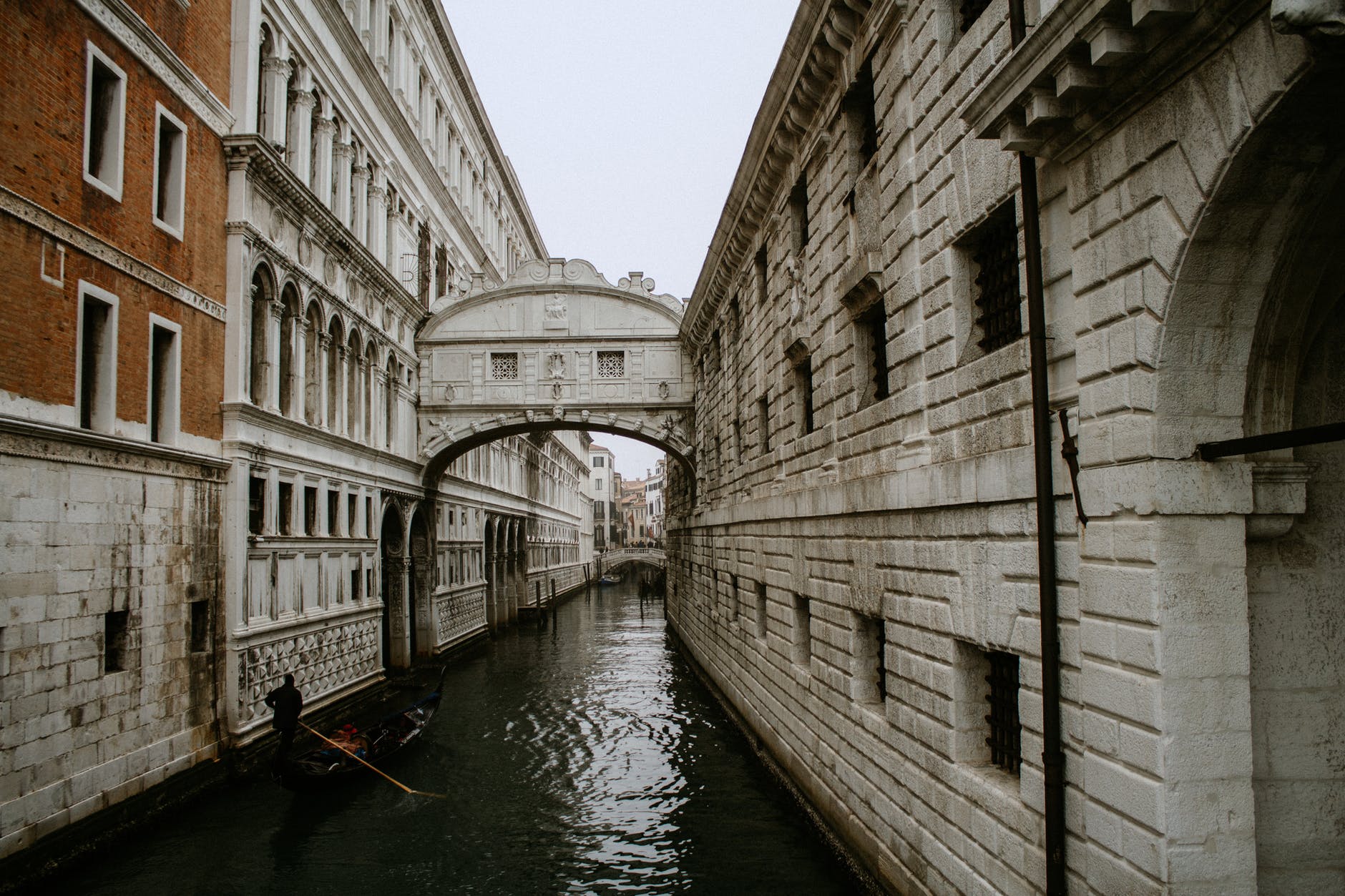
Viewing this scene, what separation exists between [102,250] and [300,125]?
654 cm

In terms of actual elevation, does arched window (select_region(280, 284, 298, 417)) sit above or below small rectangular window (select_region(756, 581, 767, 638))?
above

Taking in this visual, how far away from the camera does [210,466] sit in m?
12.8

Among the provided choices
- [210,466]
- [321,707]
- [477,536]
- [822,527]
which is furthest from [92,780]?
[477,536]

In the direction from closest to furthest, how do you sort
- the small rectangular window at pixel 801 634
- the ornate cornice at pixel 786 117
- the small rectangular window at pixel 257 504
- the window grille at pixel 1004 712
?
the window grille at pixel 1004 712, the ornate cornice at pixel 786 117, the small rectangular window at pixel 801 634, the small rectangular window at pixel 257 504

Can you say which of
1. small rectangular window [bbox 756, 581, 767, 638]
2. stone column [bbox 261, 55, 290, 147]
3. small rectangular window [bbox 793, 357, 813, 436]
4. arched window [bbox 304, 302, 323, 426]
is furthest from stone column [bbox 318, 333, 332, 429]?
small rectangular window [bbox 793, 357, 813, 436]

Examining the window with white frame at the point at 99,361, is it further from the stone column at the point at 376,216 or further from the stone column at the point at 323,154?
the stone column at the point at 376,216

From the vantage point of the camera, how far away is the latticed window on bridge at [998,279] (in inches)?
244

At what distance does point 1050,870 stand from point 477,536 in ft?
88.3

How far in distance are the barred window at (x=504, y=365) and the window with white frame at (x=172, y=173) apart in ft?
37.1

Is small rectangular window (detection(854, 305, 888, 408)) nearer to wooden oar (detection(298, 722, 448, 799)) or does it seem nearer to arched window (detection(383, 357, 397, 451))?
wooden oar (detection(298, 722, 448, 799))

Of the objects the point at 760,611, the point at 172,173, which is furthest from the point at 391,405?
the point at 760,611

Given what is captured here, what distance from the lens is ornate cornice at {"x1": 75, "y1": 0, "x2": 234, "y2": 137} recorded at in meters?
10.5

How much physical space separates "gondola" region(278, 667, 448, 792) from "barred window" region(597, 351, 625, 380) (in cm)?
1012

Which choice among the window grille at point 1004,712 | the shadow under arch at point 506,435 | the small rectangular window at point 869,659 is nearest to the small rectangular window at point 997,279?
the window grille at point 1004,712
